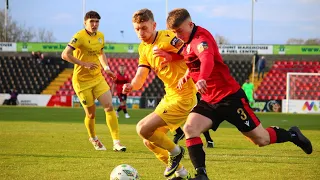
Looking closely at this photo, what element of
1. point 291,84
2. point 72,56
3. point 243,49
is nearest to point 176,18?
point 72,56

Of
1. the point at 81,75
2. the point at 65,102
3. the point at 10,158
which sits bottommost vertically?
the point at 65,102

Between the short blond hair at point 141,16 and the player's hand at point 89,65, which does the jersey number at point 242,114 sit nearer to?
the short blond hair at point 141,16

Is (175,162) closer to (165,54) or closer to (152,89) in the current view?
(165,54)

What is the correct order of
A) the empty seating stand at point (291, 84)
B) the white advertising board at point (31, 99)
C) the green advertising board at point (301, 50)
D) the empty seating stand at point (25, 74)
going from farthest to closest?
the empty seating stand at point (25, 74) → the green advertising board at point (301, 50) → the white advertising board at point (31, 99) → the empty seating stand at point (291, 84)

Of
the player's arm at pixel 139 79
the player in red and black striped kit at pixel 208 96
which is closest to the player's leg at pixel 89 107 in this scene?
the player's arm at pixel 139 79

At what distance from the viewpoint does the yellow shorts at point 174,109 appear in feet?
24.8

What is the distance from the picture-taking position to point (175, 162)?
7391mm

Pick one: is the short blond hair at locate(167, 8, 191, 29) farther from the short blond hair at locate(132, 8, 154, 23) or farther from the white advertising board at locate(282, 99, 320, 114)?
the white advertising board at locate(282, 99, 320, 114)

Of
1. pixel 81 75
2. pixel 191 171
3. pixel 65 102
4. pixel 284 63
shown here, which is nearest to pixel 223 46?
pixel 284 63

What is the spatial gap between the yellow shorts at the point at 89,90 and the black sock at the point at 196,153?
524 centimetres

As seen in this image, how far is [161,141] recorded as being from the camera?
7.45 metres

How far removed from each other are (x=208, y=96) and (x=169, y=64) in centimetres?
102

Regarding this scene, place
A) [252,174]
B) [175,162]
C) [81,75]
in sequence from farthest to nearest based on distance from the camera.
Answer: [81,75], [252,174], [175,162]

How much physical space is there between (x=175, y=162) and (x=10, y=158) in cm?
348
